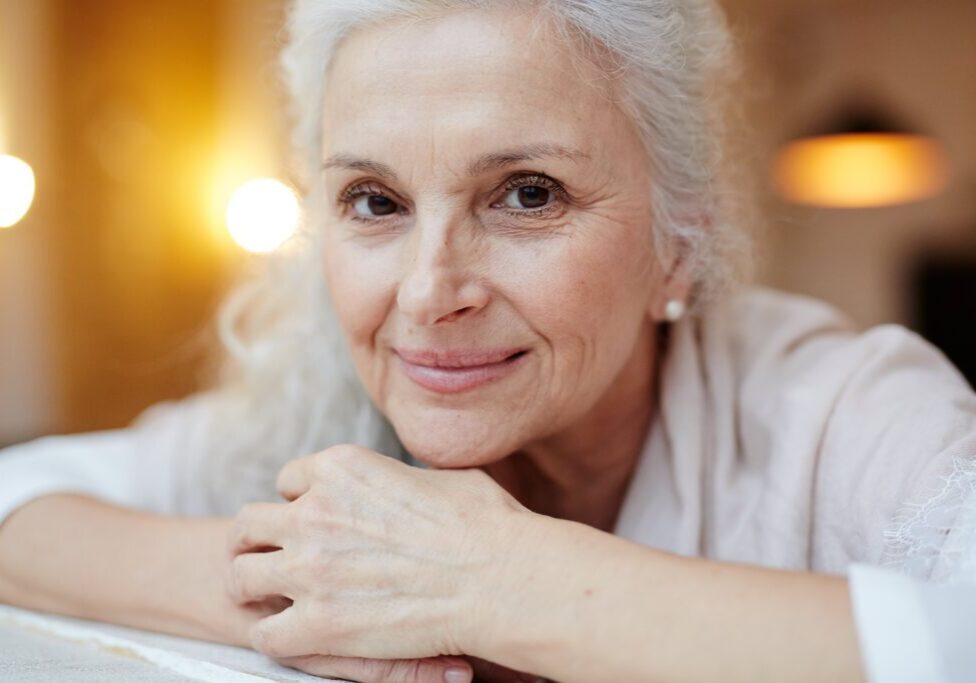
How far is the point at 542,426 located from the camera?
4.19ft

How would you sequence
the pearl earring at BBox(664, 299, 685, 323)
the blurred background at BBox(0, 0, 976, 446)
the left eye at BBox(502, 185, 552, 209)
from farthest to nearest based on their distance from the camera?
the blurred background at BBox(0, 0, 976, 446)
the pearl earring at BBox(664, 299, 685, 323)
the left eye at BBox(502, 185, 552, 209)

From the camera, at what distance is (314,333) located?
1669 millimetres

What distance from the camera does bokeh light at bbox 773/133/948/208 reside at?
4930 mm

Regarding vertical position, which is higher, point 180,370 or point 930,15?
point 930,15

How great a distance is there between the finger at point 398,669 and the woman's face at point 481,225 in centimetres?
31

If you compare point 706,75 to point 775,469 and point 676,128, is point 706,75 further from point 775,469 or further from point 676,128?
point 775,469

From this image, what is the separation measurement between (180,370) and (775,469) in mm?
4088

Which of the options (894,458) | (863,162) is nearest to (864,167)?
(863,162)

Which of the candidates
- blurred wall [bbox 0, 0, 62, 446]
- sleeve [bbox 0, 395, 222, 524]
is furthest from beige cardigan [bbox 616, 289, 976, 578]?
blurred wall [bbox 0, 0, 62, 446]

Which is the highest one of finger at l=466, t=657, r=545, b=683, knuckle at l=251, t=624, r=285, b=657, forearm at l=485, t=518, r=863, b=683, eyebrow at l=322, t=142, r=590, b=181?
eyebrow at l=322, t=142, r=590, b=181

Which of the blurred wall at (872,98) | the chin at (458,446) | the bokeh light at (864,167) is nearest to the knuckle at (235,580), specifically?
the chin at (458,446)

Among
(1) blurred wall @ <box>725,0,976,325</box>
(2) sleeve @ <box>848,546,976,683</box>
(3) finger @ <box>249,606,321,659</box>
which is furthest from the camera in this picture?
(1) blurred wall @ <box>725,0,976,325</box>

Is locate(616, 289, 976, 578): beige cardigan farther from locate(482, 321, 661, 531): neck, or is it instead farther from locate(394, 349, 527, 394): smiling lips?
locate(394, 349, 527, 394): smiling lips

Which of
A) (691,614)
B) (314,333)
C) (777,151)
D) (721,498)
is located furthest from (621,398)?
(777,151)
